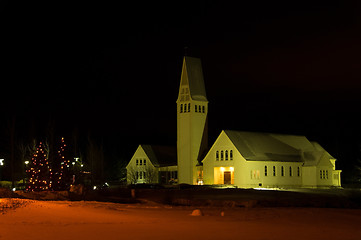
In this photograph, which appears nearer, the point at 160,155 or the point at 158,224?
the point at 158,224

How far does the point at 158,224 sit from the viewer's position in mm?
23797

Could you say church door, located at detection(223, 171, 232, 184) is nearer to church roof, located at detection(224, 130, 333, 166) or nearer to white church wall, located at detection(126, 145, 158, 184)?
church roof, located at detection(224, 130, 333, 166)

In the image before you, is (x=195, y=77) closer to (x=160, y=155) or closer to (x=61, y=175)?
(x=160, y=155)

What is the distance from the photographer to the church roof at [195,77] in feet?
248

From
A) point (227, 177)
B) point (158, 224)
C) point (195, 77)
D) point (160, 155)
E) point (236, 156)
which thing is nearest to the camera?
point (158, 224)

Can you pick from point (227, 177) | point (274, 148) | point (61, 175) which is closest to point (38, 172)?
point (61, 175)

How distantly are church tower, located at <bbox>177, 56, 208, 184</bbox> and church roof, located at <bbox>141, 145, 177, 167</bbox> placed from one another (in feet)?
29.7

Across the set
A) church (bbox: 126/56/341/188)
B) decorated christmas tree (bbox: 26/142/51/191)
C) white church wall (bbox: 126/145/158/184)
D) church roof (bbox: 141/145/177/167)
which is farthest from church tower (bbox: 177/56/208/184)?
decorated christmas tree (bbox: 26/142/51/191)

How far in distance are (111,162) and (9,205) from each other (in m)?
68.4

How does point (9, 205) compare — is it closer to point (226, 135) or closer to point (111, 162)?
point (226, 135)

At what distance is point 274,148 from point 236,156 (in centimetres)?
707

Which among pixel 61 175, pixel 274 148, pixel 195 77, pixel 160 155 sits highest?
pixel 195 77

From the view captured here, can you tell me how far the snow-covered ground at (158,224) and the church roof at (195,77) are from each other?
44654mm

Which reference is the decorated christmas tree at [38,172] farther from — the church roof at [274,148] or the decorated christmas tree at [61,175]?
the church roof at [274,148]
